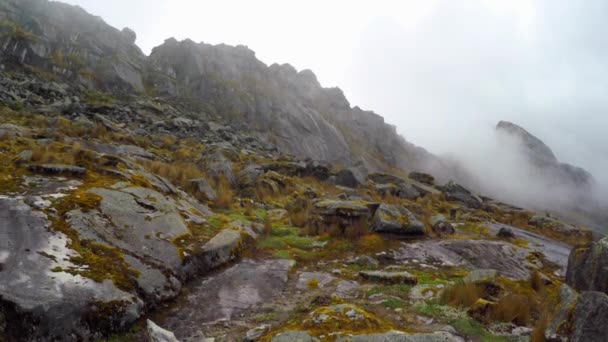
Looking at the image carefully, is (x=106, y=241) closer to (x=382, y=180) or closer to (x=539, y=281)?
(x=539, y=281)

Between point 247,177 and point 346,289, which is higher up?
point 346,289

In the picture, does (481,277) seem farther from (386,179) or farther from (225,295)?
(386,179)

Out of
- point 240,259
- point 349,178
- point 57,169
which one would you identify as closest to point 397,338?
point 240,259

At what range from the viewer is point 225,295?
8.95m

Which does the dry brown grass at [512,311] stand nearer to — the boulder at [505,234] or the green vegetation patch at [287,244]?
the green vegetation patch at [287,244]

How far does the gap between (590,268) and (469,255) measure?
835 centimetres

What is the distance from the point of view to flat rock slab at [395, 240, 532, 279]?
13.7m

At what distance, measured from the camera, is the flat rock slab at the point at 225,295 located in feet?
24.2

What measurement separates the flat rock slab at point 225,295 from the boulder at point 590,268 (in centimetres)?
675

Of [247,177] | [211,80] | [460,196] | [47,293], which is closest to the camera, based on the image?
[47,293]

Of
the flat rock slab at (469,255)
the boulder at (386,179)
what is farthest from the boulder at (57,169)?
the boulder at (386,179)

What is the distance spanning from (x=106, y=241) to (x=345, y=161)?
6362 cm

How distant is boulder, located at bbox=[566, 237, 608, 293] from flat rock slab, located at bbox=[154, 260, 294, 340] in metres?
6.75

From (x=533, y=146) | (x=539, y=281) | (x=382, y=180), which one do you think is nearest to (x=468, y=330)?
(x=539, y=281)
